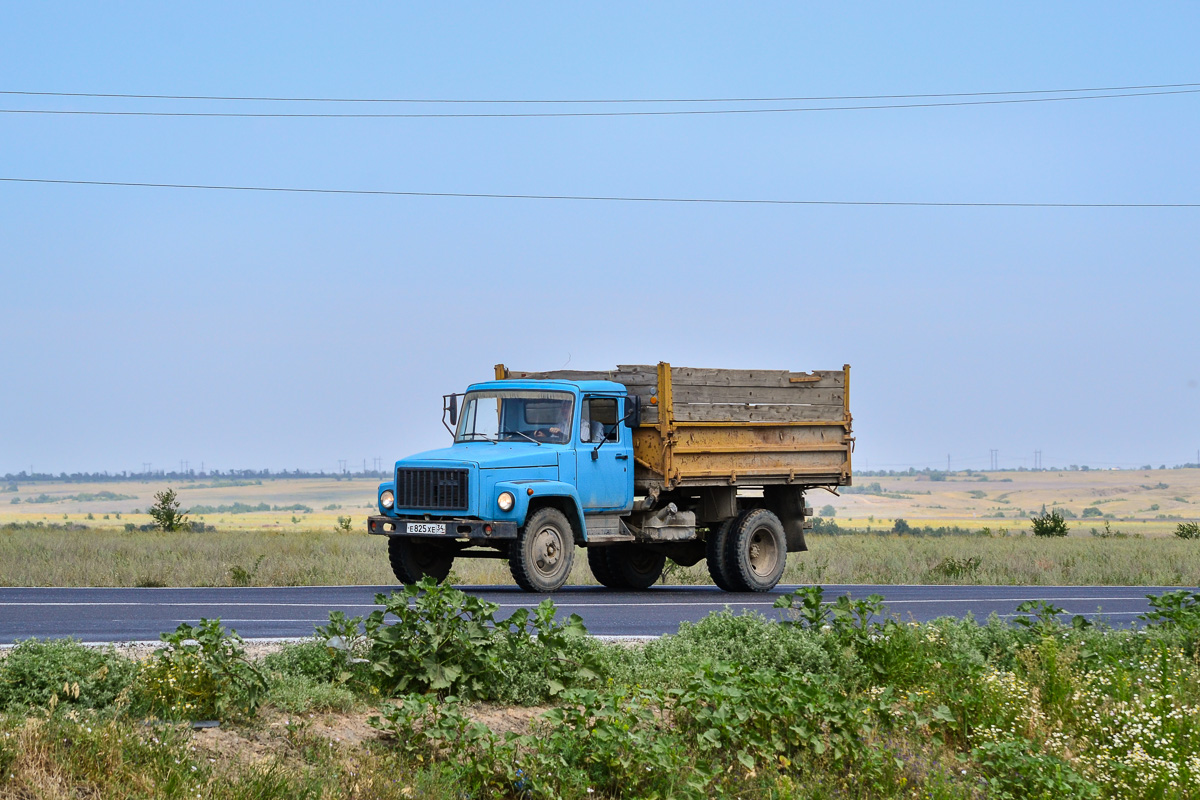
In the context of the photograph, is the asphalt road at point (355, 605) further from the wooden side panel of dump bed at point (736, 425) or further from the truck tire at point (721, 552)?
the wooden side panel of dump bed at point (736, 425)

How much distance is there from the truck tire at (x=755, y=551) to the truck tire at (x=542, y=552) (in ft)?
8.57


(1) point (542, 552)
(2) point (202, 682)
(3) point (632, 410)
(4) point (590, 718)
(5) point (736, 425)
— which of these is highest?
(3) point (632, 410)

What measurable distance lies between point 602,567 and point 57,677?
42.4 ft

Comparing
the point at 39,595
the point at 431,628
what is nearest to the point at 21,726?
the point at 431,628

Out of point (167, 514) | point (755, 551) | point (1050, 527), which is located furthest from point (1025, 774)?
point (1050, 527)

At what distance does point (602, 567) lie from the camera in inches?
754

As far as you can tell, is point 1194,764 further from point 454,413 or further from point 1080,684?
point 454,413

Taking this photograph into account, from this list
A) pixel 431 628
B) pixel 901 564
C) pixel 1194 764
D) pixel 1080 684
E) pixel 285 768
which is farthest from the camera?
pixel 901 564

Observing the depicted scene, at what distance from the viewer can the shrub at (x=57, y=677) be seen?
6.51 metres

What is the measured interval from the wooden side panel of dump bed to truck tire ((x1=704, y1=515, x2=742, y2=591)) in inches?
26.8

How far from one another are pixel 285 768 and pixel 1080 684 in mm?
4988

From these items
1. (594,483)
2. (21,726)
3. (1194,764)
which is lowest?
(1194,764)

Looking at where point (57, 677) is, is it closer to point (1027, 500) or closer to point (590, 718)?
point (590, 718)

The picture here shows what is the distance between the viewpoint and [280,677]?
741 cm
